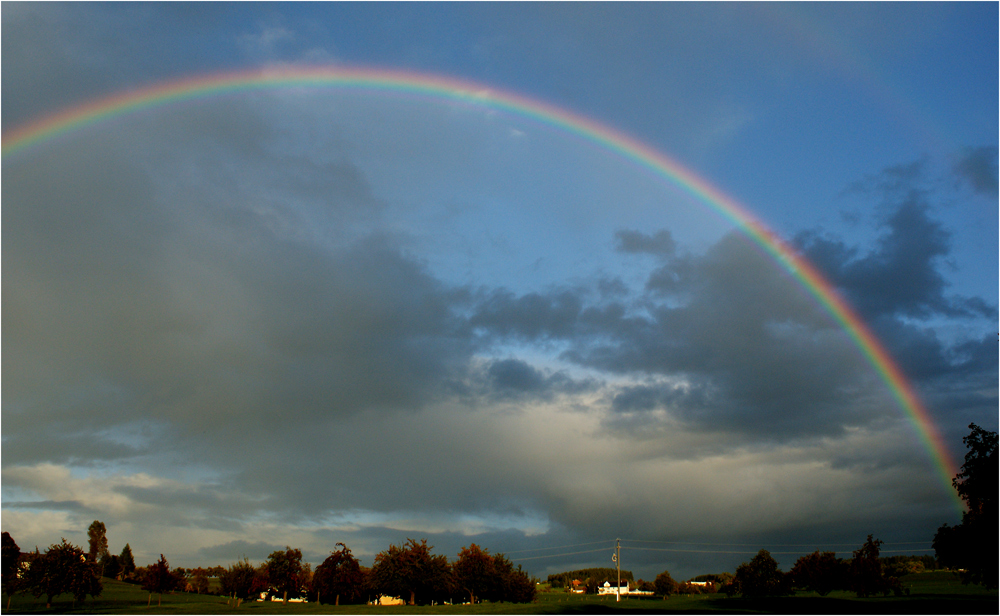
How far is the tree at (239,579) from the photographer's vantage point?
93250mm

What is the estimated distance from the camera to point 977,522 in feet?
147

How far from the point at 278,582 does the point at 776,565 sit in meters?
70.8

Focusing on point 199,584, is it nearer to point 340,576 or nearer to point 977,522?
point 340,576

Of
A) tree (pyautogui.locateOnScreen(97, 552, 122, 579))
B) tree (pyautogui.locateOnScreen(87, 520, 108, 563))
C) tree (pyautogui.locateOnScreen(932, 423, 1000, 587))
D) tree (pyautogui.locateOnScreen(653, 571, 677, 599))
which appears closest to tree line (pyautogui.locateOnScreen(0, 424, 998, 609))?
tree (pyautogui.locateOnScreen(932, 423, 1000, 587))

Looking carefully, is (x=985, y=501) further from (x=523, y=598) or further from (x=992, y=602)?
(x=523, y=598)

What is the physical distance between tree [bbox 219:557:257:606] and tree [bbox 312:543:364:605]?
67.3 ft

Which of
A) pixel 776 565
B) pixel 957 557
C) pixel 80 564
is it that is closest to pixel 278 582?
pixel 80 564

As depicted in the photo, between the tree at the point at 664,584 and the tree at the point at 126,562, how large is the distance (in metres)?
133

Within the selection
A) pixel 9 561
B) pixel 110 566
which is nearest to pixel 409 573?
pixel 9 561

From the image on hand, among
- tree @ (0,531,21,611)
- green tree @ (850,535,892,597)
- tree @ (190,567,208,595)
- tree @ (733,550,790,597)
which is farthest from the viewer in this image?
tree @ (190,567,208,595)

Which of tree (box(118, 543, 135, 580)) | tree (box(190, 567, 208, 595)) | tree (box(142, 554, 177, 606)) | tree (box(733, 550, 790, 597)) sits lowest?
tree (box(118, 543, 135, 580))

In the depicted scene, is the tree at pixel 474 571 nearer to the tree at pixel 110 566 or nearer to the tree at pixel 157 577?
the tree at pixel 157 577

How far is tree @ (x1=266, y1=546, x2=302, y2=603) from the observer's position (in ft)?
288

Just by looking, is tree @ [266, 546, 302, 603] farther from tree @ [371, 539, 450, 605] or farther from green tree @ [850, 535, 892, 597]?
green tree @ [850, 535, 892, 597]
